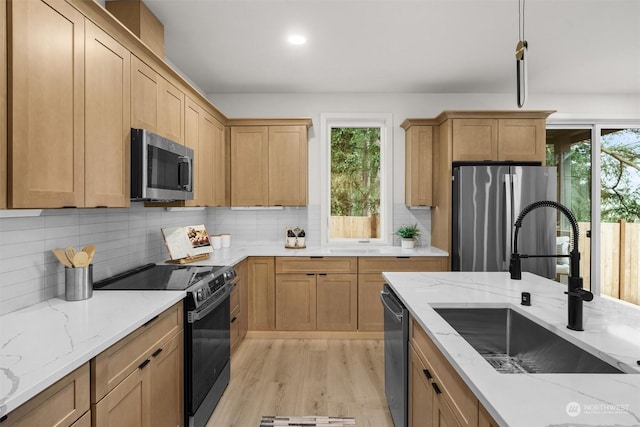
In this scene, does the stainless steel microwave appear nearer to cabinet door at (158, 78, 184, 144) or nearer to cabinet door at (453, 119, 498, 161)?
cabinet door at (158, 78, 184, 144)

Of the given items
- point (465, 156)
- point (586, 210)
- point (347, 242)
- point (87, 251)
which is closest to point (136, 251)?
point (87, 251)

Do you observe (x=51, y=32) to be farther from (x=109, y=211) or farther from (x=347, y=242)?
(x=347, y=242)

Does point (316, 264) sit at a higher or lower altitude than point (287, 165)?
lower

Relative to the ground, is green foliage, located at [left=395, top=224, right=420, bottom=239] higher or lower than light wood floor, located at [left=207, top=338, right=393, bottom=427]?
higher

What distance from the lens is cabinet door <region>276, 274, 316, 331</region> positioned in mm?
3725

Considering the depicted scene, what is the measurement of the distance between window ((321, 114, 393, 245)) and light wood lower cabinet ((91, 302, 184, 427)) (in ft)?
8.61

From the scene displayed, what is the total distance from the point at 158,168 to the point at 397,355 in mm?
1812

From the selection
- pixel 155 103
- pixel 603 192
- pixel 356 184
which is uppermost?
pixel 155 103

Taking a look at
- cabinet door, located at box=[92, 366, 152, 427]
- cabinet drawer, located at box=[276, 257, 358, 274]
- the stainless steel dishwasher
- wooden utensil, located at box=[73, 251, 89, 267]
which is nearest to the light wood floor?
the stainless steel dishwasher

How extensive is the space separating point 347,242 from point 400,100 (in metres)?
1.83

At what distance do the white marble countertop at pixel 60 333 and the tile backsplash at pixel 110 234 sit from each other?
0.13m

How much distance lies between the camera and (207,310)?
2182mm

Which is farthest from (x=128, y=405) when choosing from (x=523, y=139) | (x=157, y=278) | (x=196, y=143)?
(x=523, y=139)

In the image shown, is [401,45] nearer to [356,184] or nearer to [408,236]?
[356,184]
